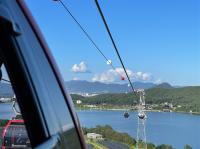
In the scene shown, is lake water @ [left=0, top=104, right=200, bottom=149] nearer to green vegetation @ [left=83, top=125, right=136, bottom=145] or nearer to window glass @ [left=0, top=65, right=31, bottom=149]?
green vegetation @ [left=83, top=125, right=136, bottom=145]

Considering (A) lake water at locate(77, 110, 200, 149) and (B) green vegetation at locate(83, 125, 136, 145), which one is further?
(A) lake water at locate(77, 110, 200, 149)

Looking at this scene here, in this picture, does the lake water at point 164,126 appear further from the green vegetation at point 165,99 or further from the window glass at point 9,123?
the window glass at point 9,123

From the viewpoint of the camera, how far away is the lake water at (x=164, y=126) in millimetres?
95244

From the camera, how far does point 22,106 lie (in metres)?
1.37

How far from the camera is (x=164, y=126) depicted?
121 meters

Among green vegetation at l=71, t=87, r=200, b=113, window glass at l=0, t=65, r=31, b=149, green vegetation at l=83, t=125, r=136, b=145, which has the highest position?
green vegetation at l=71, t=87, r=200, b=113

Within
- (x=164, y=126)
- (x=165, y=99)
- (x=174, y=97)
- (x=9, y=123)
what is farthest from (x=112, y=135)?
(x=174, y=97)

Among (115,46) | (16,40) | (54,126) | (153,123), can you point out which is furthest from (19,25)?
(153,123)

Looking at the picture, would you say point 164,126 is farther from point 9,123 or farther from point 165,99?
point 9,123

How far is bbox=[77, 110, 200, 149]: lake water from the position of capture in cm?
9524

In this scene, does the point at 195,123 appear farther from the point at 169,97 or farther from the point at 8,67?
the point at 8,67

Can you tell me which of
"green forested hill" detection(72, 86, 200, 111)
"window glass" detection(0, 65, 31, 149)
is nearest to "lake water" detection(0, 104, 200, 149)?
"green forested hill" detection(72, 86, 200, 111)

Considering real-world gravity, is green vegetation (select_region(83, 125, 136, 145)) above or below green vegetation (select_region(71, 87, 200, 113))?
below

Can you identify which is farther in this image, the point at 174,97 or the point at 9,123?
the point at 174,97
